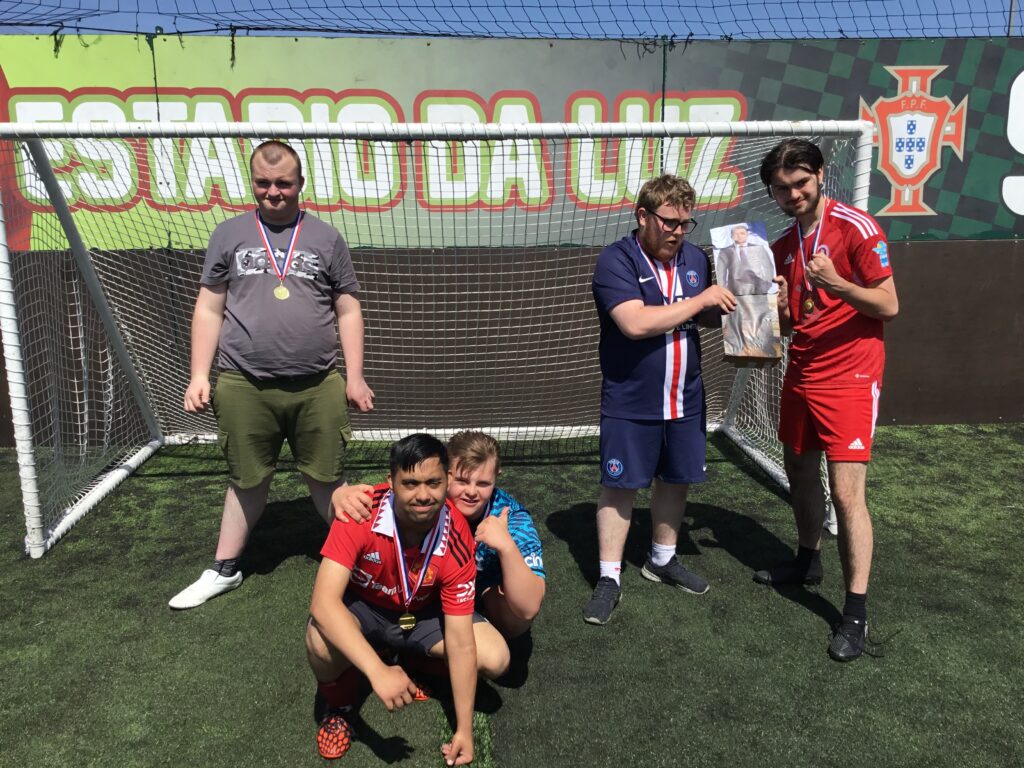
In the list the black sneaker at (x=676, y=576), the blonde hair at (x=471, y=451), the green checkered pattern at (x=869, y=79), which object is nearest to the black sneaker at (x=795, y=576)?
the black sneaker at (x=676, y=576)

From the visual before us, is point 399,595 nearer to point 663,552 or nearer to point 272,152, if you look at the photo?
point 663,552

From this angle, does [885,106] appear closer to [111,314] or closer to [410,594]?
[410,594]

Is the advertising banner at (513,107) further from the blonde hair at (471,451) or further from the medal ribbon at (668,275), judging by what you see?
the blonde hair at (471,451)

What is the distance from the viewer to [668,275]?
252 cm

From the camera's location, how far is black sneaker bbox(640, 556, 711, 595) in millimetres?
2859

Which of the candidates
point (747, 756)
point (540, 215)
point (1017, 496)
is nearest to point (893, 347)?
point (1017, 496)

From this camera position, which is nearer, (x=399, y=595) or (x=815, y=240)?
(x=399, y=595)

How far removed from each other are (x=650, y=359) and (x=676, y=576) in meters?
0.96

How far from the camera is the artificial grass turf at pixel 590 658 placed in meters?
2.02

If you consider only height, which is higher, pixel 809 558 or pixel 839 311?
pixel 839 311

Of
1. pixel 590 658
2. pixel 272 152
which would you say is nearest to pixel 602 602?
pixel 590 658

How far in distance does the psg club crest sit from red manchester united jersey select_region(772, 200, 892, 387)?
72 cm

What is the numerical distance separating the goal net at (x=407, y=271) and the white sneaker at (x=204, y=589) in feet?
4.46

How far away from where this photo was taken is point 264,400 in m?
2.63
